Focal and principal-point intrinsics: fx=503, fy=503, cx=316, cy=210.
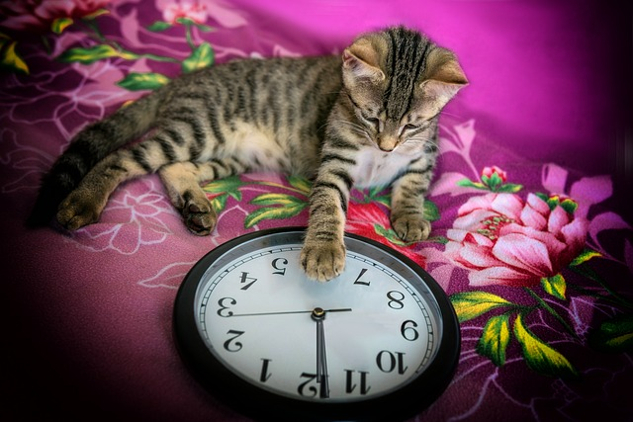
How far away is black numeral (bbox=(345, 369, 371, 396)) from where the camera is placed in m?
→ 0.69

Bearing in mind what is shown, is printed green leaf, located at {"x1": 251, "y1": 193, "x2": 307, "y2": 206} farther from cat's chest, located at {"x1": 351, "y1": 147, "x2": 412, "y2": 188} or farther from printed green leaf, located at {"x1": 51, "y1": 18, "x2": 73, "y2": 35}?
printed green leaf, located at {"x1": 51, "y1": 18, "x2": 73, "y2": 35}

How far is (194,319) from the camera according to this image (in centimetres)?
73

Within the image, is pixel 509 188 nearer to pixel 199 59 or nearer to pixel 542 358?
pixel 542 358

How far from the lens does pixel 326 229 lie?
97 centimetres

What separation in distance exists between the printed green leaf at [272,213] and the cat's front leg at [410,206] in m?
0.22

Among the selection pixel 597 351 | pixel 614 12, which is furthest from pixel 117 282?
pixel 614 12

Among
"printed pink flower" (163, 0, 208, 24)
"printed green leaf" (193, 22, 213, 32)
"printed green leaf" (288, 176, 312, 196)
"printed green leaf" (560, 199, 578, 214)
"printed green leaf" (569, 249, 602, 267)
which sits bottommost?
"printed green leaf" (288, 176, 312, 196)

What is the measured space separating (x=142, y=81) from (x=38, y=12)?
39 cm

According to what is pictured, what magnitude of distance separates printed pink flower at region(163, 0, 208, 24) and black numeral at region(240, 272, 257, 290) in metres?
1.02

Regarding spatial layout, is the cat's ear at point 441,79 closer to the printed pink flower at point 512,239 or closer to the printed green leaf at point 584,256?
the printed pink flower at point 512,239

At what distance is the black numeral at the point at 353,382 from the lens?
2.27 feet

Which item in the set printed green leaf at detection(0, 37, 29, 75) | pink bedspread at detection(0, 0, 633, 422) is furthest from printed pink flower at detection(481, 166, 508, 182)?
printed green leaf at detection(0, 37, 29, 75)

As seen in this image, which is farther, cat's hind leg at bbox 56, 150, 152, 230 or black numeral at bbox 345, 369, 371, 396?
cat's hind leg at bbox 56, 150, 152, 230

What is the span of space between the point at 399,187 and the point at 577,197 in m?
0.43
